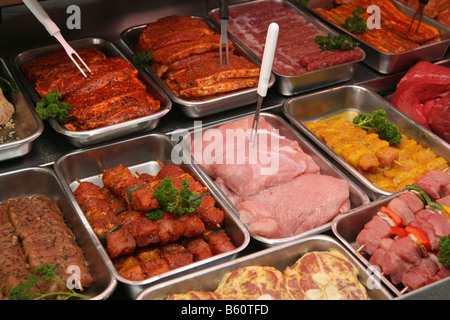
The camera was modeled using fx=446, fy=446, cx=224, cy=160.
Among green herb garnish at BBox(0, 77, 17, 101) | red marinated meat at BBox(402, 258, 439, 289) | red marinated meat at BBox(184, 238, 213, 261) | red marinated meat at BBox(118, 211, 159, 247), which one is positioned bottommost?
red marinated meat at BBox(184, 238, 213, 261)

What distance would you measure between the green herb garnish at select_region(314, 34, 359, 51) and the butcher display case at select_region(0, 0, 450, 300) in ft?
0.59

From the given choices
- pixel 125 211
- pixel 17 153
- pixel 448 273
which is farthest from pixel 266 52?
pixel 17 153

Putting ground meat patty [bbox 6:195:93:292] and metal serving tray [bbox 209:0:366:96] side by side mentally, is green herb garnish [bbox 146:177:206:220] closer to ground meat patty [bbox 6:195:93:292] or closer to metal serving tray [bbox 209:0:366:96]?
ground meat patty [bbox 6:195:93:292]

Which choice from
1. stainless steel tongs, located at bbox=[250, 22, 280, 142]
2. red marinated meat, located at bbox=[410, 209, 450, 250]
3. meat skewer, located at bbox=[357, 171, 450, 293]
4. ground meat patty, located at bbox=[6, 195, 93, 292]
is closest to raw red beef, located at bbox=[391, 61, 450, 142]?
meat skewer, located at bbox=[357, 171, 450, 293]

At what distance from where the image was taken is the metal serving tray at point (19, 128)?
2.83 metres

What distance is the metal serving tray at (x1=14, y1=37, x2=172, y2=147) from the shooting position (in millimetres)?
2947

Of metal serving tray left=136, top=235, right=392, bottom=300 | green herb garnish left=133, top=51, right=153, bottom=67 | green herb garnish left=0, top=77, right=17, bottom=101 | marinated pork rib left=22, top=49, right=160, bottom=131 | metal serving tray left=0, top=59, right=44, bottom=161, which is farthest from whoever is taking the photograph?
green herb garnish left=133, top=51, right=153, bottom=67

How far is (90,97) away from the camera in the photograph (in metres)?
3.17

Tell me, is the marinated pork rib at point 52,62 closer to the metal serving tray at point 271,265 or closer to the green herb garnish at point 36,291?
the green herb garnish at point 36,291

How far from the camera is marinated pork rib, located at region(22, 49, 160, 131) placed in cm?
305

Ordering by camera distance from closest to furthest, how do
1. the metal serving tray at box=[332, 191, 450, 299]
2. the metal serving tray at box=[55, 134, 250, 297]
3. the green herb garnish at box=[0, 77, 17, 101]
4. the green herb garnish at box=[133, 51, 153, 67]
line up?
the metal serving tray at box=[332, 191, 450, 299] → the metal serving tray at box=[55, 134, 250, 297] → the green herb garnish at box=[0, 77, 17, 101] → the green herb garnish at box=[133, 51, 153, 67]

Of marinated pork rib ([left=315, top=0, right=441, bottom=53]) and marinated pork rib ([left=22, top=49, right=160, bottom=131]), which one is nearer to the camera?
marinated pork rib ([left=22, top=49, right=160, bottom=131])

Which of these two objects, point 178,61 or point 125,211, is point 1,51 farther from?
point 125,211

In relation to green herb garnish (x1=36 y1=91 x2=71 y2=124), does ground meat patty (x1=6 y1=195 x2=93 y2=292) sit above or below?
below
